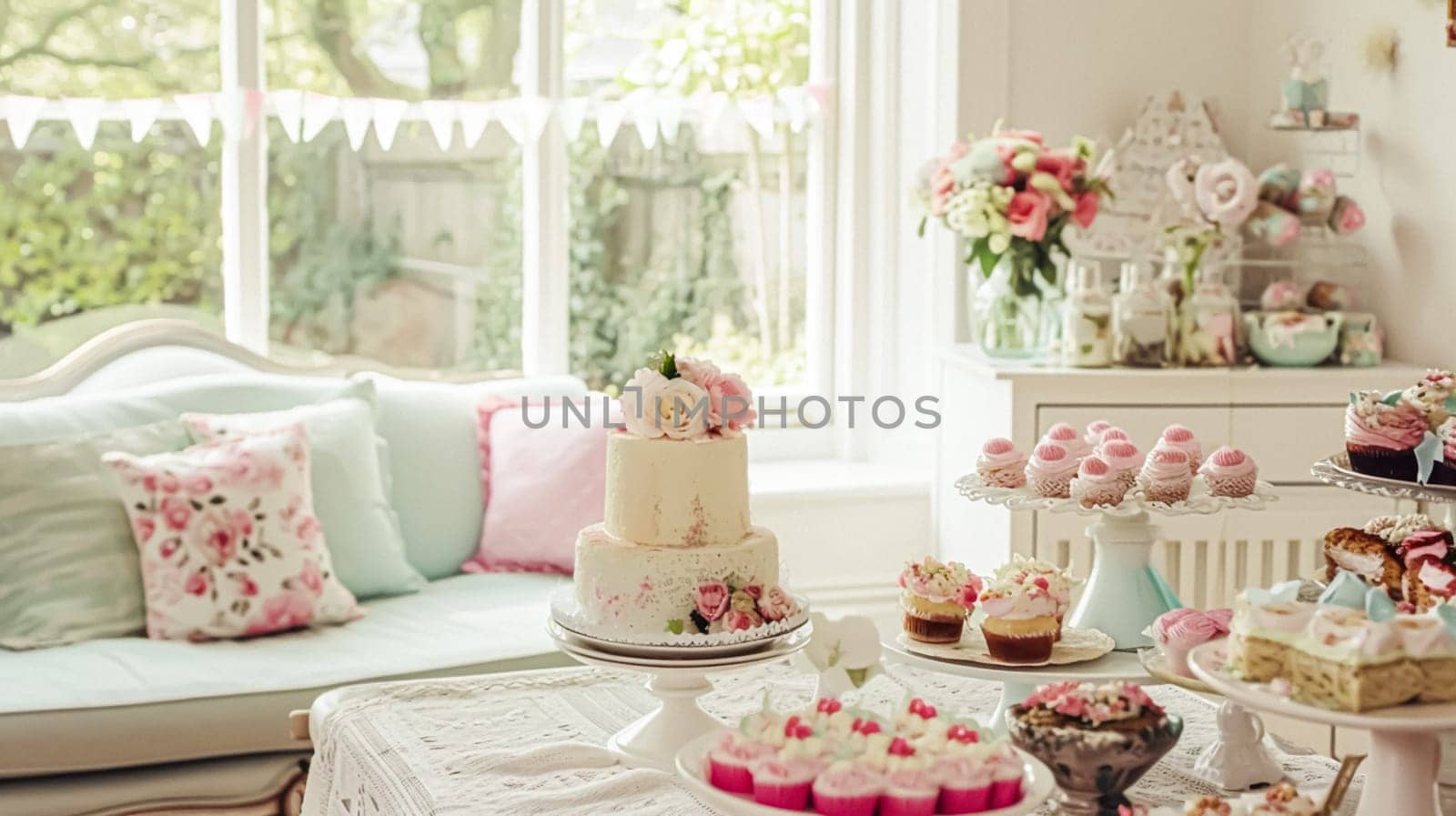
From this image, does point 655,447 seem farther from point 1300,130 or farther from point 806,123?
point 806,123

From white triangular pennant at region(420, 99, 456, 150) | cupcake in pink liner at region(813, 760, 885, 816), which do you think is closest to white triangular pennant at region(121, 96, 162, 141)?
white triangular pennant at region(420, 99, 456, 150)

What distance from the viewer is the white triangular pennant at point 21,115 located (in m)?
3.38

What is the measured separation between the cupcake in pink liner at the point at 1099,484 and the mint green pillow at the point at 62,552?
1780mm

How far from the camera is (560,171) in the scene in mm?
3885

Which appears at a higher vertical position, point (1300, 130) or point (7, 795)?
point (1300, 130)

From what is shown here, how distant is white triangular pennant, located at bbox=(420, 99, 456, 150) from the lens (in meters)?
3.73

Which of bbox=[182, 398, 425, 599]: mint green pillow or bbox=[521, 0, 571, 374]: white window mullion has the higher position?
bbox=[521, 0, 571, 374]: white window mullion

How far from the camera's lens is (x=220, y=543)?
9.38 ft

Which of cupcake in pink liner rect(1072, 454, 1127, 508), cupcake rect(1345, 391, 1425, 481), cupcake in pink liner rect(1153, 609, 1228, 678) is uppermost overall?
cupcake rect(1345, 391, 1425, 481)

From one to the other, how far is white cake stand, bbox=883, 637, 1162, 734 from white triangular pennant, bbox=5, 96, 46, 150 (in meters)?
2.43

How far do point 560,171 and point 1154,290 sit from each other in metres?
1.39

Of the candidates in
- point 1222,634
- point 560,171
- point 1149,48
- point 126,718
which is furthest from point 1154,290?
A: point 126,718

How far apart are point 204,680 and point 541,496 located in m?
0.86

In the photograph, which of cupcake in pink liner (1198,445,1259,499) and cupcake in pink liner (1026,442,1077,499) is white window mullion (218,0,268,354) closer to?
cupcake in pink liner (1026,442,1077,499)
